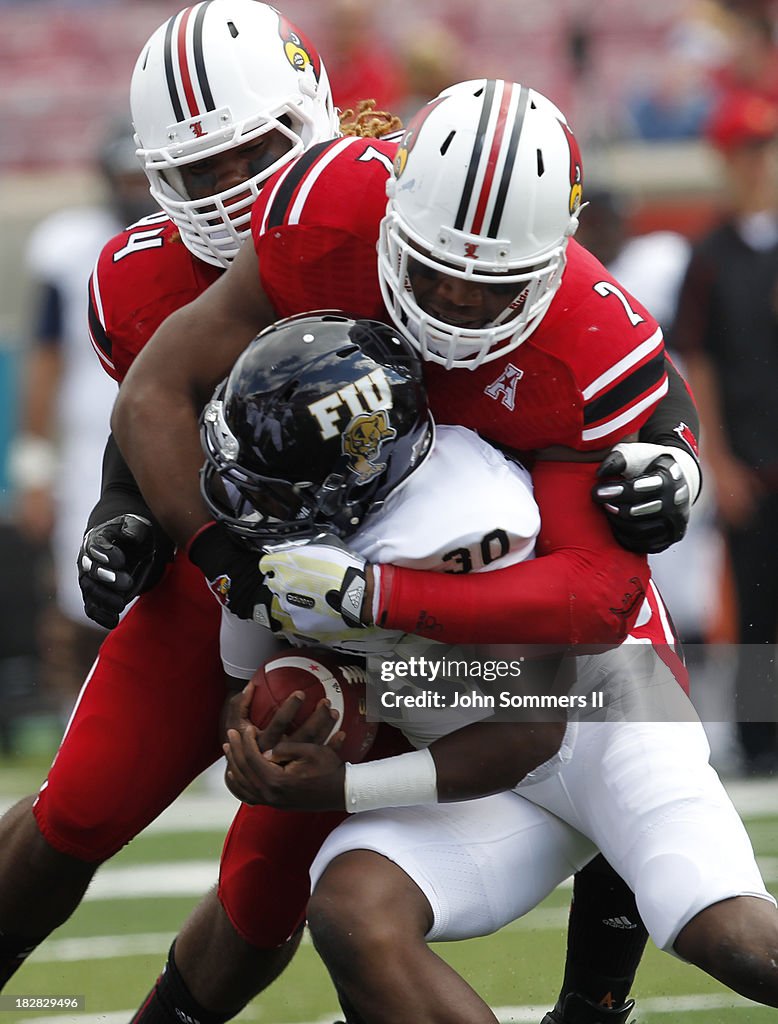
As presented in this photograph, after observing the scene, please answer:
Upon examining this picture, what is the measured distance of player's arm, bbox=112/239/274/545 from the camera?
309cm

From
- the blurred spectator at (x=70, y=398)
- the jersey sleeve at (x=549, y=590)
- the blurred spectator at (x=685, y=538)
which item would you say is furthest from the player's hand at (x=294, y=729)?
the blurred spectator at (x=70, y=398)

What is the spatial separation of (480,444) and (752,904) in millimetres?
904

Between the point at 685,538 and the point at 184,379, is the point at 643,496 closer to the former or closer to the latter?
the point at 184,379

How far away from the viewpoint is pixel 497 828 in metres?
3.07

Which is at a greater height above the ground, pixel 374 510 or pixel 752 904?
pixel 374 510

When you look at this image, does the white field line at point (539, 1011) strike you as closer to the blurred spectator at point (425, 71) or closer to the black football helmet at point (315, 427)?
the black football helmet at point (315, 427)

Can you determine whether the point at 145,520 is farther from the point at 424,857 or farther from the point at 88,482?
the point at 88,482

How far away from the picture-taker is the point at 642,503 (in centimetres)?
296

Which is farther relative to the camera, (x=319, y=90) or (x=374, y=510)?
(x=319, y=90)

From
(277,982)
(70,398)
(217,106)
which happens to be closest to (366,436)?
(217,106)

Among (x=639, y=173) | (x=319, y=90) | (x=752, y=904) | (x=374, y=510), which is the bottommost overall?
(x=639, y=173)

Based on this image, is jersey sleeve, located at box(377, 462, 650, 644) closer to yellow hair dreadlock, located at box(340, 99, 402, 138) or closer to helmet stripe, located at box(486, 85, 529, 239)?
helmet stripe, located at box(486, 85, 529, 239)

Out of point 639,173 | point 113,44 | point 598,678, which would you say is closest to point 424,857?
point 598,678

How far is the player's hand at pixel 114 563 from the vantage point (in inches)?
131
